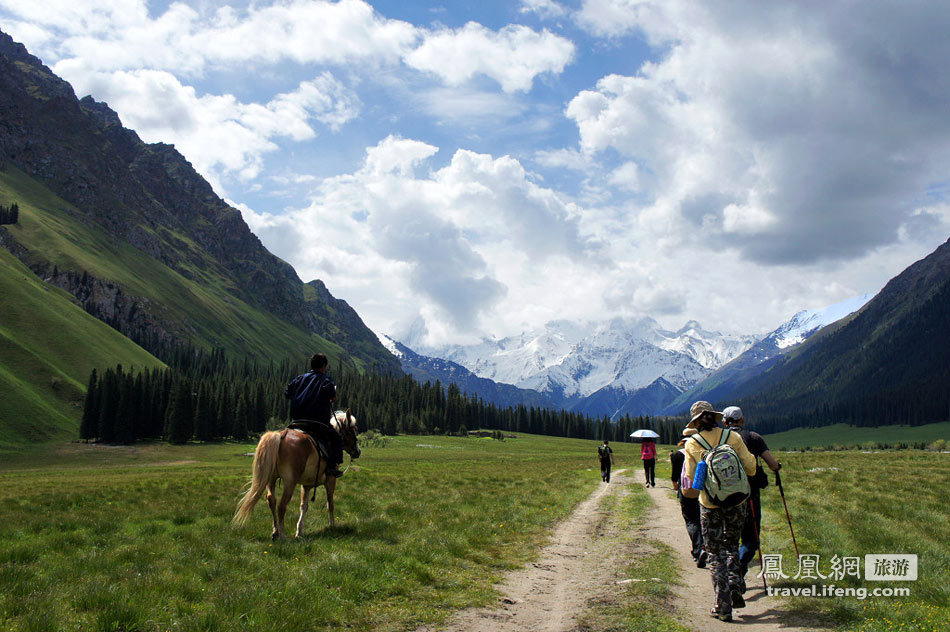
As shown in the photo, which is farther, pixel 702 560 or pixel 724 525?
pixel 702 560

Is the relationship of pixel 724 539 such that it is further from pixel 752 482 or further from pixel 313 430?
pixel 313 430

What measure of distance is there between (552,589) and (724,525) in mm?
3457

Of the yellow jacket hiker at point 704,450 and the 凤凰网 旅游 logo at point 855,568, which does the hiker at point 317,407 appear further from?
the 凤凰网 旅游 logo at point 855,568

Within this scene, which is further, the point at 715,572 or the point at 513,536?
the point at 513,536

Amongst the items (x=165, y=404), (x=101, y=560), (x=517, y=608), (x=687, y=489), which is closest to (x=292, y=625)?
(x=517, y=608)

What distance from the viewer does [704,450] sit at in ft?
35.1

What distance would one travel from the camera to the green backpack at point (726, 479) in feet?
30.8

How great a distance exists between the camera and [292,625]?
732 cm

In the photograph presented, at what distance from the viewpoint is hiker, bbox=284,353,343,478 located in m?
14.2

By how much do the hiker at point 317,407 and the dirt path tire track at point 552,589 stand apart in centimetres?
587

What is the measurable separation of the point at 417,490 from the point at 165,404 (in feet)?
393

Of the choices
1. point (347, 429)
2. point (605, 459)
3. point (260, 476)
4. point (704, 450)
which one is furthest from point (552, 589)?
point (605, 459)

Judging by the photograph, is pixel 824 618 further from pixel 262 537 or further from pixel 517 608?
pixel 262 537

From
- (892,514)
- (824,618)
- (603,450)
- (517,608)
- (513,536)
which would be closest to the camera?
(824,618)
